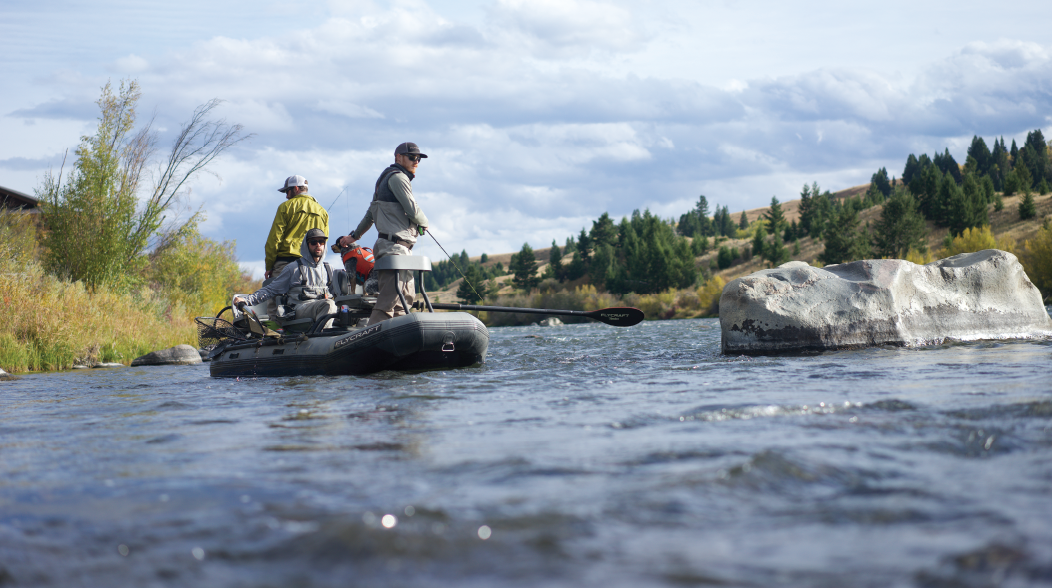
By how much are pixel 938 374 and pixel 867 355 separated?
2.44 metres

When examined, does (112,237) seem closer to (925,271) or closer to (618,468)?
(925,271)

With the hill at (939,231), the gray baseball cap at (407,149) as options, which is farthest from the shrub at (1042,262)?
the gray baseball cap at (407,149)

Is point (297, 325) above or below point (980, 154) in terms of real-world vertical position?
below

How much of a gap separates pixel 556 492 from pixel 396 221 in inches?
252

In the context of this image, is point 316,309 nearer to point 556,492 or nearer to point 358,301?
point 358,301

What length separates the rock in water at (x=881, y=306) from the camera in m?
9.82

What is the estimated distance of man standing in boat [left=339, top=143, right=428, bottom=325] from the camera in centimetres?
866

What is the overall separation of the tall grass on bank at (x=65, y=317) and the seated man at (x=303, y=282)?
5925 mm

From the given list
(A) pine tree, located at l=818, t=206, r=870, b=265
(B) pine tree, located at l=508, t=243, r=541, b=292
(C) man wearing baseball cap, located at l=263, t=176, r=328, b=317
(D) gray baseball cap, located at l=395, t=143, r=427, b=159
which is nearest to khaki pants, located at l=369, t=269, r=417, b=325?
(D) gray baseball cap, located at l=395, t=143, r=427, b=159

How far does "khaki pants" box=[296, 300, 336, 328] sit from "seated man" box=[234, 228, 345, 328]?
0.01 metres

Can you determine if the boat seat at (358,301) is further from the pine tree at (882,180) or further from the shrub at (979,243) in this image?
the pine tree at (882,180)

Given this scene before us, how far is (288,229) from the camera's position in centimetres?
1023

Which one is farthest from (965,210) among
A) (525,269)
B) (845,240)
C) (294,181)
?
(294,181)

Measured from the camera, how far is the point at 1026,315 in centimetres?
1083
